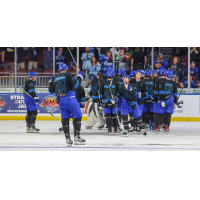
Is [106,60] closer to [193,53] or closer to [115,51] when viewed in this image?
[115,51]

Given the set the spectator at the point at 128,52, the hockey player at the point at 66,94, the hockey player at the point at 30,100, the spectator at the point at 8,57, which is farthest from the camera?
the spectator at the point at 8,57

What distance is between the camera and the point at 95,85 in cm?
1076

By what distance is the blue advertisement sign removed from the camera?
15.4 metres

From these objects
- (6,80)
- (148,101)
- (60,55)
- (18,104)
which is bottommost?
(18,104)

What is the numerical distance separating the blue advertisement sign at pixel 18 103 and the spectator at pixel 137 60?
145 inches

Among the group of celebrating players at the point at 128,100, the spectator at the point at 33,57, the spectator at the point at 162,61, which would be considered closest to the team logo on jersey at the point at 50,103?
the spectator at the point at 33,57

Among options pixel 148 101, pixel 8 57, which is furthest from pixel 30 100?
pixel 8 57

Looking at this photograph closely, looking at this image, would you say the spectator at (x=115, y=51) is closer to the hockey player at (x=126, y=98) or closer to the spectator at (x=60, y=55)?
the spectator at (x=60, y=55)

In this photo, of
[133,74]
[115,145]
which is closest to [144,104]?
[133,74]

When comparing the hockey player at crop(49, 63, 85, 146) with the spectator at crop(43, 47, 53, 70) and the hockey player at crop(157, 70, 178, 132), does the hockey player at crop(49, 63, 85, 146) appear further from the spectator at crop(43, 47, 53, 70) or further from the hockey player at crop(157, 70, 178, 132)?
the spectator at crop(43, 47, 53, 70)

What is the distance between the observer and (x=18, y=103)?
15.5 m

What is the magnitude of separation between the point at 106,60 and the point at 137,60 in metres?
1.31

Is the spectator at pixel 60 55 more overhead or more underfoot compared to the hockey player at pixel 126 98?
more overhead

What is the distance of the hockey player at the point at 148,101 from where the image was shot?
10523 mm
